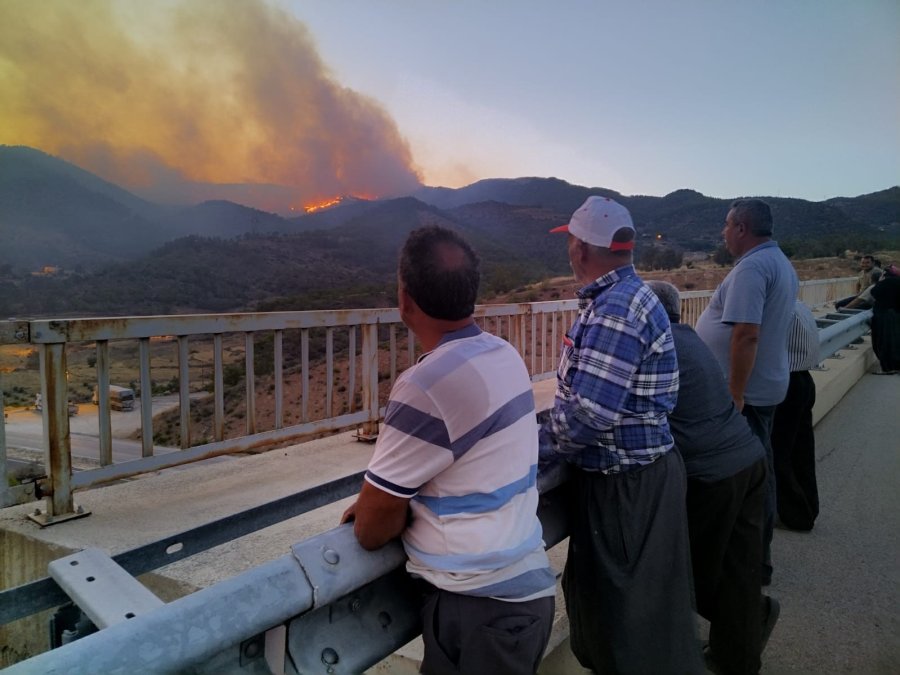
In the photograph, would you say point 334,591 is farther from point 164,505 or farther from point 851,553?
point 851,553

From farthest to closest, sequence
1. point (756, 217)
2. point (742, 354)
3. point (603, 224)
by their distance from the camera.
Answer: point (756, 217) < point (742, 354) < point (603, 224)

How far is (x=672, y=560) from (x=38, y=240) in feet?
266

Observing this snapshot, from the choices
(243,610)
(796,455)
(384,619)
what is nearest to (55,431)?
(384,619)

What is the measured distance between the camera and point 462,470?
5.20 ft

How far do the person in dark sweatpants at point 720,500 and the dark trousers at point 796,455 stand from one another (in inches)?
66.1

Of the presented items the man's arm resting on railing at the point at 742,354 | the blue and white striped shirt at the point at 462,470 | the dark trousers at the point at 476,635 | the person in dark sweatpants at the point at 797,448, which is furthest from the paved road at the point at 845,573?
the blue and white striped shirt at the point at 462,470

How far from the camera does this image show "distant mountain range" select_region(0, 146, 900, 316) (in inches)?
1724

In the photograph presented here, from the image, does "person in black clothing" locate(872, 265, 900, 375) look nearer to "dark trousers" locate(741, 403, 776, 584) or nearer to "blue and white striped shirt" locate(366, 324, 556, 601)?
"dark trousers" locate(741, 403, 776, 584)

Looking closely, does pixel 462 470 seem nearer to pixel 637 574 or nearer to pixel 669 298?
pixel 637 574

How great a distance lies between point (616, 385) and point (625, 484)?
0.39 m

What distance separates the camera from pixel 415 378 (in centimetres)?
155

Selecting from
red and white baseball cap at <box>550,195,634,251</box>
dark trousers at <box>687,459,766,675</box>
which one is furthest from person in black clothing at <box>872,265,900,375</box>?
red and white baseball cap at <box>550,195,634,251</box>

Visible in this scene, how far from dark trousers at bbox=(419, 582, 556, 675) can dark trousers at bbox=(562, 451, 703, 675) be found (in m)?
0.60

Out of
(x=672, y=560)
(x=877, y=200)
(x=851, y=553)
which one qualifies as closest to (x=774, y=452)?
(x=851, y=553)
